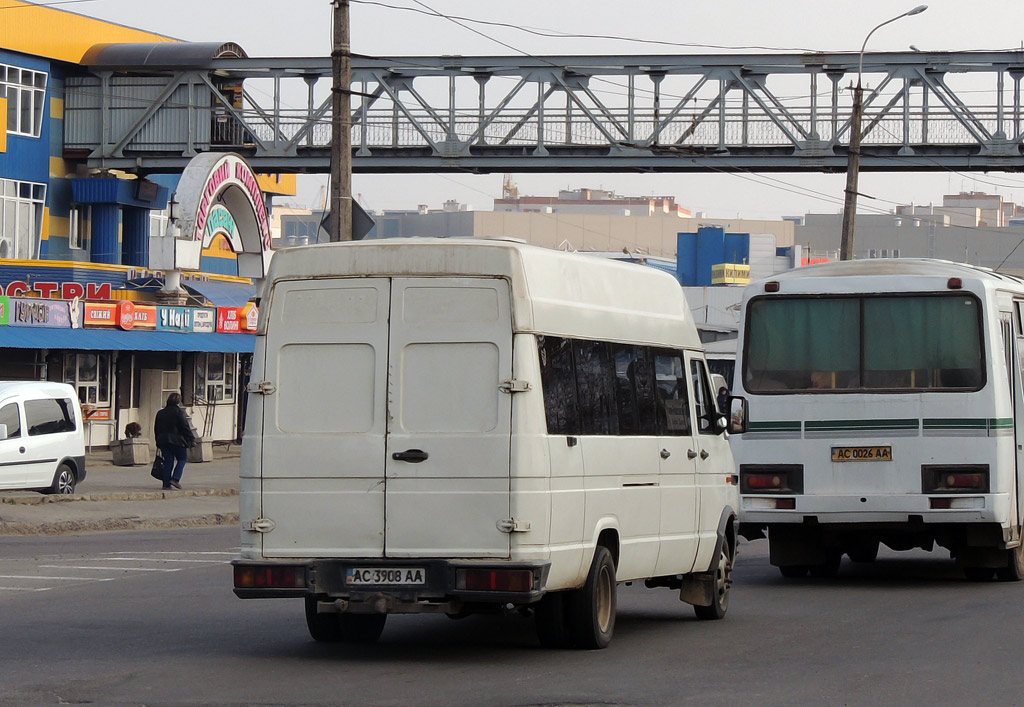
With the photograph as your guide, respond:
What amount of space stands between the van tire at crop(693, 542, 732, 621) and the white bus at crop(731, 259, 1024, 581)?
2.81m

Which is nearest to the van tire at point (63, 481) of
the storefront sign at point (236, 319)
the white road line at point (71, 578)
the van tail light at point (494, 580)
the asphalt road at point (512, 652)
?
the white road line at point (71, 578)

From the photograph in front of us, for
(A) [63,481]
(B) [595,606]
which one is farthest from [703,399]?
(A) [63,481]

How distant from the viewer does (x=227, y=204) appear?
3503 centimetres

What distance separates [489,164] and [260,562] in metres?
33.0

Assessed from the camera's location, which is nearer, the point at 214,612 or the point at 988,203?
the point at 214,612

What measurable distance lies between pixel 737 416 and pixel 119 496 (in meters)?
15.5

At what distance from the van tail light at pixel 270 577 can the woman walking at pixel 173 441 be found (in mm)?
18113

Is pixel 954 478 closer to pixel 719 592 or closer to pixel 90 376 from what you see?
pixel 719 592

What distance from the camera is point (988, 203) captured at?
6452 inches

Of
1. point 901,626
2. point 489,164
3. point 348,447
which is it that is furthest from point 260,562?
point 489,164

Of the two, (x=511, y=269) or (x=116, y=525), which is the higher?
(x=511, y=269)

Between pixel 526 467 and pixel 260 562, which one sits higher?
pixel 526 467

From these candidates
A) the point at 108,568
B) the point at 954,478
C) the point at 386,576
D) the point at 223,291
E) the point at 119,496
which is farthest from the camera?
the point at 223,291

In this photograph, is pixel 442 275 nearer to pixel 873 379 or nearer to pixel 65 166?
pixel 873 379
